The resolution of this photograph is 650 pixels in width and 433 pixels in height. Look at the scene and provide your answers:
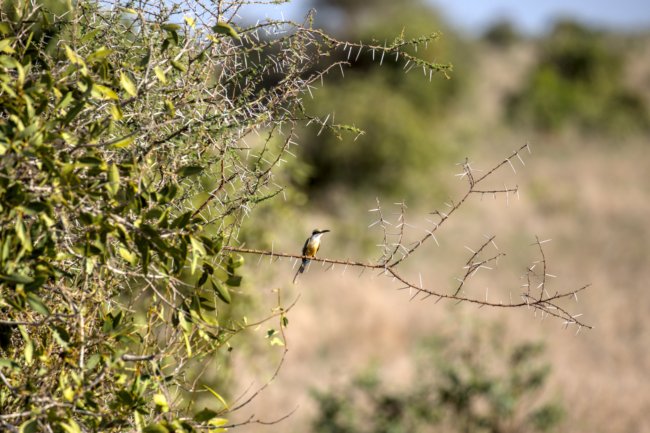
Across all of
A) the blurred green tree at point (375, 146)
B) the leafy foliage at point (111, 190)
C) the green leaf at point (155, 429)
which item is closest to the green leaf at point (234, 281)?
the leafy foliage at point (111, 190)

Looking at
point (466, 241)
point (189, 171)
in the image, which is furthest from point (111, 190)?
Result: point (466, 241)

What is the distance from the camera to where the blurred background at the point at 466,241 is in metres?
7.61

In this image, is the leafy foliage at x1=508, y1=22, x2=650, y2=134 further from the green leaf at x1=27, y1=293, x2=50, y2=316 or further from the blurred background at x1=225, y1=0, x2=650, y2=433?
the green leaf at x1=27, y1=293, x2=50, y2=316

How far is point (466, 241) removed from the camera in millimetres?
14852

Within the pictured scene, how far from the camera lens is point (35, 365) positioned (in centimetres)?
236

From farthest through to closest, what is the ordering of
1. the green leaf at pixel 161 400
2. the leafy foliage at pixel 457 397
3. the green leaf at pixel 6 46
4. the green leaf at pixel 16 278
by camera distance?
the leafy foliage at pixel 457 397 → the green leaf at pixel 161 400 → the green leaf at pixel 6 46 → the green leaf at pixel 16 278

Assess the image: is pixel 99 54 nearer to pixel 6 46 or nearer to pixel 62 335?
pixel 6 46

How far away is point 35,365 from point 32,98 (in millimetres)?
766

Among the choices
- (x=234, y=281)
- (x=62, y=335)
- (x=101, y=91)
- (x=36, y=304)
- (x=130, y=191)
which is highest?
(x=101, y=91)

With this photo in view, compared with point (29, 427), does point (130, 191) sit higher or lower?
higher

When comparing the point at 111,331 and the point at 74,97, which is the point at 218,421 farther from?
the point at 74,97

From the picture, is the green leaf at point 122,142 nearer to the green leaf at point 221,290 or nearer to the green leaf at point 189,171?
the green leaf at point 189,171

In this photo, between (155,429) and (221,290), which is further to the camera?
(221,290)

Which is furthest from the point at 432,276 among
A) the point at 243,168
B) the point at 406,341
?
the point at 243,168
